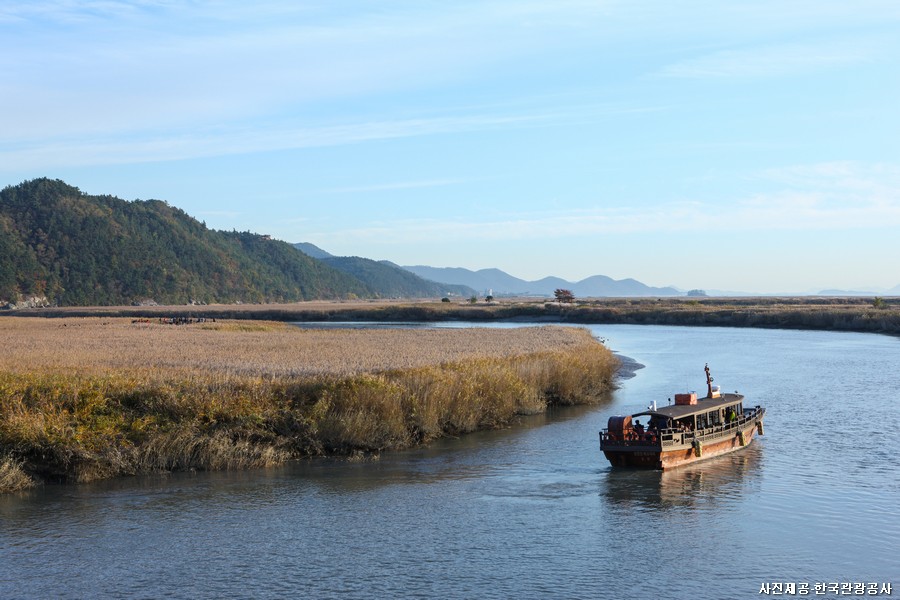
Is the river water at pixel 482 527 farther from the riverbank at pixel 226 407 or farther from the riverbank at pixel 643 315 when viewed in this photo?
the riverbank at pixel 643 315

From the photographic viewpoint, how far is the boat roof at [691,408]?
26750 millimetres

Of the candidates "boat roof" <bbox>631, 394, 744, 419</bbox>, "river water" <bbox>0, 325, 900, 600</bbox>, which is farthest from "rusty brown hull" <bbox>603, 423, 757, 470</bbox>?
"boat roof" <bbox>631, 394, 744, 419</bbox>

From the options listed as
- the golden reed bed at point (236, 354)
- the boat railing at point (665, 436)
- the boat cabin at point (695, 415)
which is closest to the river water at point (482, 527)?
the boat railing at point (665, 436)

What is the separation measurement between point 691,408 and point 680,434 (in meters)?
2.17

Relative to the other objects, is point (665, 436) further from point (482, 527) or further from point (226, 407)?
point (226, 407)

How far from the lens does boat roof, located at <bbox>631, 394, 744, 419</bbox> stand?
26750mm

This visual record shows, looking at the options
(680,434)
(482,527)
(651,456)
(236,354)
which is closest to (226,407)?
(482,527)

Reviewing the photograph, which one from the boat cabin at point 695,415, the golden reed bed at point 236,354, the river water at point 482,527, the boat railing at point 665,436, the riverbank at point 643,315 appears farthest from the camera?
the riverbank at point 643,315

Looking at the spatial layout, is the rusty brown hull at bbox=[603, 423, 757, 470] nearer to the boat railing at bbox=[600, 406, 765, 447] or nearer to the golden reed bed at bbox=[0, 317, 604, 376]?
the boat railing at bbox=[600, 406, 765, 447]

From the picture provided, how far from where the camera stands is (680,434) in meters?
26.0

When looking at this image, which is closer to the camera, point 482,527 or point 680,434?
point 482,527

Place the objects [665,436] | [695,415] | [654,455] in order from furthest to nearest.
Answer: [695,415]
[665,436]
[654,455]

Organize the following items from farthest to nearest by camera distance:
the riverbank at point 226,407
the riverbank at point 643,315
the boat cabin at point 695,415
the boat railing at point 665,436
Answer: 1. the riverbank at point 643,315
2. the boat cabin at point 695,415
3. the boat railing at point 665,436
4. the riverbank at point 226,407

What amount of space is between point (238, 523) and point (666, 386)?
2992 cm
